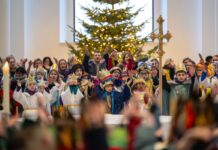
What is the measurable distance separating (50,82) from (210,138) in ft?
19.6

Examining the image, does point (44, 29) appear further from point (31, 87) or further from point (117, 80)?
point (31, 87)

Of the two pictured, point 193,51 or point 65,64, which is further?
point 193,51

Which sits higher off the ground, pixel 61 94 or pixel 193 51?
pixel 193 51

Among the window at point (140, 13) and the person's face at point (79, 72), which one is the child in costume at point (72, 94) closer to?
the person's face at point (79, 72)

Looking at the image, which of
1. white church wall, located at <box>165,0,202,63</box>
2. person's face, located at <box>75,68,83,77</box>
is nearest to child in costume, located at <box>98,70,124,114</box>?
person's face, located at <box>75,68,83,77</box>

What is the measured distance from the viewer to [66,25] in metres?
14.2

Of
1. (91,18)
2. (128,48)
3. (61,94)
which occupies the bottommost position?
(61,94)

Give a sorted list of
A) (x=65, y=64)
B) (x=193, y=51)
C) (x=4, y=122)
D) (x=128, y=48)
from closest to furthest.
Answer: (x=4, y=122) → (x=65, y=64) → (x=128, y=48) → (x=193, y=51)

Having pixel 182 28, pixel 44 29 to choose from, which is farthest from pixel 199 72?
pixel 44 29

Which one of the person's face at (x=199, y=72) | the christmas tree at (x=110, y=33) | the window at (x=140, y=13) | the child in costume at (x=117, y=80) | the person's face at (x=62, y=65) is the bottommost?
the child in costume at (x=117, y=80)

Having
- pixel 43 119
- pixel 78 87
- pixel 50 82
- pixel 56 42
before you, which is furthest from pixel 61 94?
pixel 56 42

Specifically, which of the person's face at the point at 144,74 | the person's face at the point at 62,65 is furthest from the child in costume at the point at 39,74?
the person's face at the point at 144,74

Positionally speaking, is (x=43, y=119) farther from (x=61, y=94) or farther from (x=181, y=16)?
(x=181, y=16)

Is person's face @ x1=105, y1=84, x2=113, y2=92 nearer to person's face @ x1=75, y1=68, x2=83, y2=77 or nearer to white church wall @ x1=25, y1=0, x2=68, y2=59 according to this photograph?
person's face @ x1=75, y1=68, x2=83, y2=77
